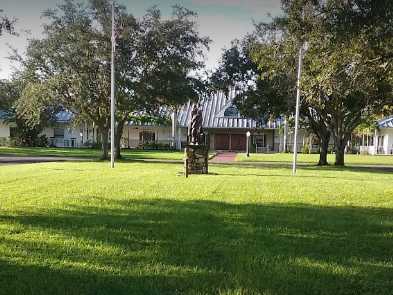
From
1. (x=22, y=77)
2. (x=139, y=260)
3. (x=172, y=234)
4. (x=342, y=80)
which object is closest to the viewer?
(x=139, y=260)

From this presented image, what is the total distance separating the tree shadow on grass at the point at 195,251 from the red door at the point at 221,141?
50.4 metres

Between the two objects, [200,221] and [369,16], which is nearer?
[200,221]

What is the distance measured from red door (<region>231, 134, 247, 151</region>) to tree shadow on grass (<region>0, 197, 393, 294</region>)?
50.1 m

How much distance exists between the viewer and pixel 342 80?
14836 mm

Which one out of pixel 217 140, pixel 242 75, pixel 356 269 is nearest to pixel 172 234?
pixel 356 269

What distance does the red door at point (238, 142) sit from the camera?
59656mm

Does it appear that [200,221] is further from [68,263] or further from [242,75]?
[242,75]

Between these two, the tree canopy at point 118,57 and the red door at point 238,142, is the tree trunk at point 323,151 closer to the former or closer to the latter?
the tree canopy at point 118,57

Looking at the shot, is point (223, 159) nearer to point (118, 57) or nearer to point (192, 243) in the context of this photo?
point (118, 57)

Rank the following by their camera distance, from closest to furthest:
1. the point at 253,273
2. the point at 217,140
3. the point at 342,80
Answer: the point at 253,273, the point at 342,80, the point at 217,140

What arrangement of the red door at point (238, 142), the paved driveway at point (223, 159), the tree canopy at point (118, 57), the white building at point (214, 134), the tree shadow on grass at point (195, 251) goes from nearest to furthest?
the tree shadow on grass at point (195, 251)
the tree canopy at point (118, 57)
the paved driveway at point (223, 159)
the white building at point (214, 134)
the red door at point (238, 142)

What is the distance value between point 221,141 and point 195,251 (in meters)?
54.0

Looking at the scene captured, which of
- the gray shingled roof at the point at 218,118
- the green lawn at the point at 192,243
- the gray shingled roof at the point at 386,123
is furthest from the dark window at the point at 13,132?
the green lawn at the point at 192,243

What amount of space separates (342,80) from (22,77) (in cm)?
2207
